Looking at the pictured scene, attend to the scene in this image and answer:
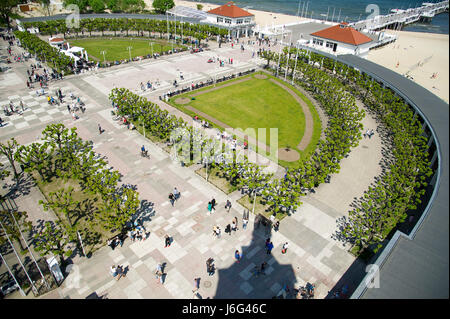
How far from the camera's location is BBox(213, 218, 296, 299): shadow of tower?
2723 centimetres

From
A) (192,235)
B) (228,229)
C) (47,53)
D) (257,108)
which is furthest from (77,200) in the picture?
(47,53)

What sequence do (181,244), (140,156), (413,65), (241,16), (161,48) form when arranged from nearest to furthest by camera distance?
(181,244) → (140,156) → (413,65) → (161,48) → (241,16)

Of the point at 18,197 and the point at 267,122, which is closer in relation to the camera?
the point at 18,197

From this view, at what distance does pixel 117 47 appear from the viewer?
91.9 metres

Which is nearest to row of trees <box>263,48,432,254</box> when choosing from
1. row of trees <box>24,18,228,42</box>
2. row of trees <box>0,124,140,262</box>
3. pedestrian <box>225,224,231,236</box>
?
pedestrian <box>225,224,231,236</box>

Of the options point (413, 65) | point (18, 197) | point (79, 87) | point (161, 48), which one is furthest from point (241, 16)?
point (18, 197)

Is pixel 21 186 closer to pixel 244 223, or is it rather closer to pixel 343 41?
pixel 244 223

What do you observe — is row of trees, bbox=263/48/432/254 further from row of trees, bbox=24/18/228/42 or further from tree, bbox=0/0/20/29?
tree, bbox=0/0/20/29

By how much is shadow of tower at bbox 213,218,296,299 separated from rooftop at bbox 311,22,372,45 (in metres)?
67.7

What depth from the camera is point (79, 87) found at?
216 ft

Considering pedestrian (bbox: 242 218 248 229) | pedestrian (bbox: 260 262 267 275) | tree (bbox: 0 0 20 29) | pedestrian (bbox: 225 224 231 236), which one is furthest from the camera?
tree (bbox: 0 0 20 29)

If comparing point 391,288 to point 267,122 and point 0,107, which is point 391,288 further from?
point 0,107
